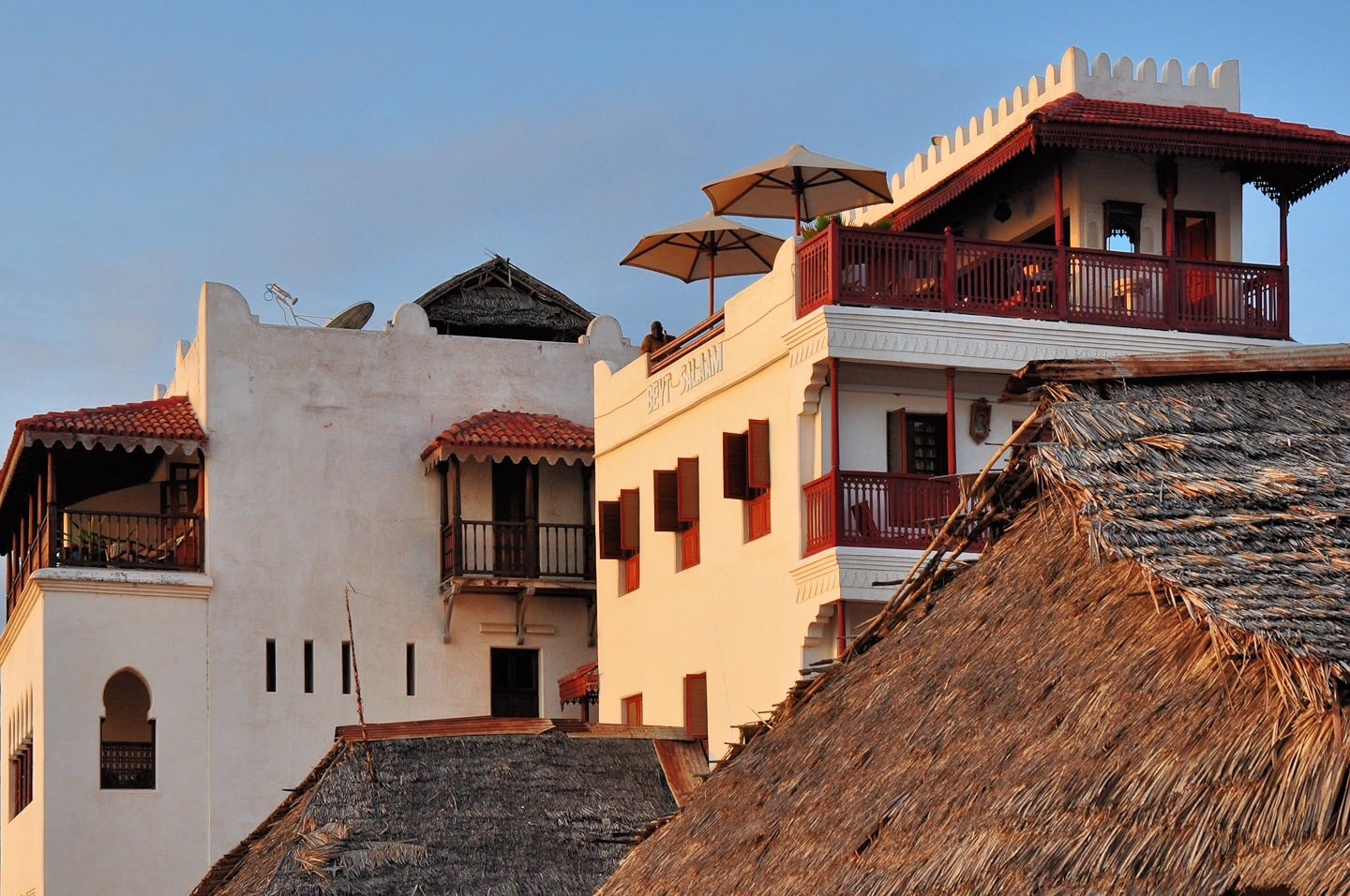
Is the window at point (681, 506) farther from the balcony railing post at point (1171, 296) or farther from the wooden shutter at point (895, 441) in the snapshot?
the balcony railing post at point (1171, 296)

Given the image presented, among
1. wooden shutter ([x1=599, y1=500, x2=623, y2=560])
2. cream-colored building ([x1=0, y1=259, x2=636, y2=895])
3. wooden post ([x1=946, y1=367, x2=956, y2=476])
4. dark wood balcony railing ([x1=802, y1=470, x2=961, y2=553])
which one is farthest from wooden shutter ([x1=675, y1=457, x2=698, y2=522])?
cream-colored building ([x1=0, y1=259, x2=636, y2=895])

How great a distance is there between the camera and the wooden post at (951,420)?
2698cm

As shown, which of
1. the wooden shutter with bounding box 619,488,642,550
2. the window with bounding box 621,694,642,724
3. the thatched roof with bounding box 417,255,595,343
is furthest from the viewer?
the thatched roof with bounding box 417,255,595,343

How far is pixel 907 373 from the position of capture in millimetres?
27750

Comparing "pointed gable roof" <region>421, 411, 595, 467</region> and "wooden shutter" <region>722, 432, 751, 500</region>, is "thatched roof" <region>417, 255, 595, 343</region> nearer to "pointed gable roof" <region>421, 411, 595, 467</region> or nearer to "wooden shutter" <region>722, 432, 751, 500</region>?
A: "pointed gable roof" <region>421, 411, 595, 467</region>

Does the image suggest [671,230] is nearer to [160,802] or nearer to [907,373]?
[907,373]

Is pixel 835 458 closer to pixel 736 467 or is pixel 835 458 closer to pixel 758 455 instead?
pixel 758 455

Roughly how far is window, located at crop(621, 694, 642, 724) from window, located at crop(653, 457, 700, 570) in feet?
7.91

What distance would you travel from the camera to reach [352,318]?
39.7 m

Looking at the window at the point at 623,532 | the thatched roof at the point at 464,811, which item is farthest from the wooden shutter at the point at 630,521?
the thatched roof at the point at 464,811

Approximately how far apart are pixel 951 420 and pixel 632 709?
819 centimetres

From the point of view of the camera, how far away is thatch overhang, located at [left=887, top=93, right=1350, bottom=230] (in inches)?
1097

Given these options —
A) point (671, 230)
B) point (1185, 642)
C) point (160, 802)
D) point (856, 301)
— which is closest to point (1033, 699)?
point (1185, 642)

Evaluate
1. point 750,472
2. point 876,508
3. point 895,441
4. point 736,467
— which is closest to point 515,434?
point 736,467
